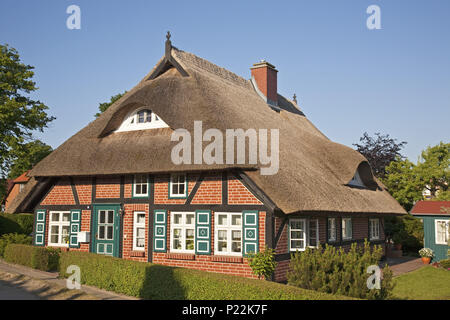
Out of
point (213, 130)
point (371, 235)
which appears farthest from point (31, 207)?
point (371, 235)

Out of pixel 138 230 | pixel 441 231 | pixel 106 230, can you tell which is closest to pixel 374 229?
pixel 441 231

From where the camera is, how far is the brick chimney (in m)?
24.2

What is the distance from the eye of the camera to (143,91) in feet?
57.3

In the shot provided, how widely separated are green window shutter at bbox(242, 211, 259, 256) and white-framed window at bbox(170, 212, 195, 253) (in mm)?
2127

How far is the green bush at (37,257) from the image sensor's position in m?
15.9

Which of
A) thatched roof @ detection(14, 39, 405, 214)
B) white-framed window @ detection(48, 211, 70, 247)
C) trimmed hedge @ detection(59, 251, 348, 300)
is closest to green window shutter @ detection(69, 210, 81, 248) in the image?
white-framed window @ detection(48, 211, 70, 247)

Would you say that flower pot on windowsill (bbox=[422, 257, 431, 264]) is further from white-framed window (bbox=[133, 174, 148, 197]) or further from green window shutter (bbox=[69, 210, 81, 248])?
green window shutter (bbox=[69, 210, 81, 248])

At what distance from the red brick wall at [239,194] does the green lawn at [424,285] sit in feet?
16.1

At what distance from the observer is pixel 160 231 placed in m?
15.5

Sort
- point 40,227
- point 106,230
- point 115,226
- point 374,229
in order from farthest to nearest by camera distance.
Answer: point 374,229
point 40,227
point 106,230
point 115,226

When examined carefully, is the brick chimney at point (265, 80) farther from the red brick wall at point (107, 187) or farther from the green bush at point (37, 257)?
the green bush at point (37, 257)

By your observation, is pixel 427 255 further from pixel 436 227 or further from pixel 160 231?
pixel 160 231

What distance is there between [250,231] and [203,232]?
5.88ft

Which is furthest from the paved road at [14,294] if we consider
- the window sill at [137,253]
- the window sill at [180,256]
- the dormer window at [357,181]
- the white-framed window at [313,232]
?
the dormer window at [357,181]
